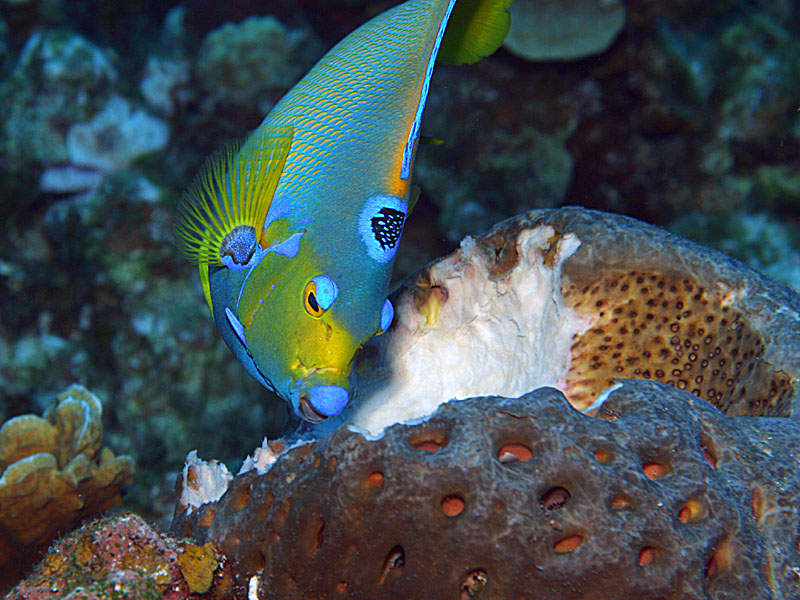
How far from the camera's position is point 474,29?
207cm

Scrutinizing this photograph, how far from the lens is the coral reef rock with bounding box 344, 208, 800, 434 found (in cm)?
199

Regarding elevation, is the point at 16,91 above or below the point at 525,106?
above

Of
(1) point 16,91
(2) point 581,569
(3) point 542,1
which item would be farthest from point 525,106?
(2) point 581,569

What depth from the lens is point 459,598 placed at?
1.26 m

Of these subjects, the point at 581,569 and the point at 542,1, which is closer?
the point at 581,569

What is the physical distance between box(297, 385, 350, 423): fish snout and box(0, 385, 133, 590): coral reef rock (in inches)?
80.7

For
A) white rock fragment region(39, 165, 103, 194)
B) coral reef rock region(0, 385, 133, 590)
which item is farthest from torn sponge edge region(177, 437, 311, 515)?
white rock fragment region(39, 165, 103, 194)

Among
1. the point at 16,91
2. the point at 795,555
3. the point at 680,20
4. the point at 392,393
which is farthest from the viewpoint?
the point at 680,20

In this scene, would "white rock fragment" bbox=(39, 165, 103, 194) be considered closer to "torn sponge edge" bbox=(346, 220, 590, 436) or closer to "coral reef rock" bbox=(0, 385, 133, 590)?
"coral reef rock" bbox=(0, 385, 133, 590)

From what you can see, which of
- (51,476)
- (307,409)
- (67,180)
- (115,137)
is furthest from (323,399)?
(115,137)

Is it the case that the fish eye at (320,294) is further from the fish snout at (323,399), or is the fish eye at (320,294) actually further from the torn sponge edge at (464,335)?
the torn sponge edge at (464,335)

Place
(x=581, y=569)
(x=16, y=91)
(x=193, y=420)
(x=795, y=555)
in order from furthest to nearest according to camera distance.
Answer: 1. (x=16, y=91)
2. (x=193, y=420)
3. (x=795, y=555)
4. (x=581, y=569)

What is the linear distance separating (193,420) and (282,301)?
151 inches

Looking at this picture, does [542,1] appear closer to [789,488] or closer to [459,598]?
[789,488]
